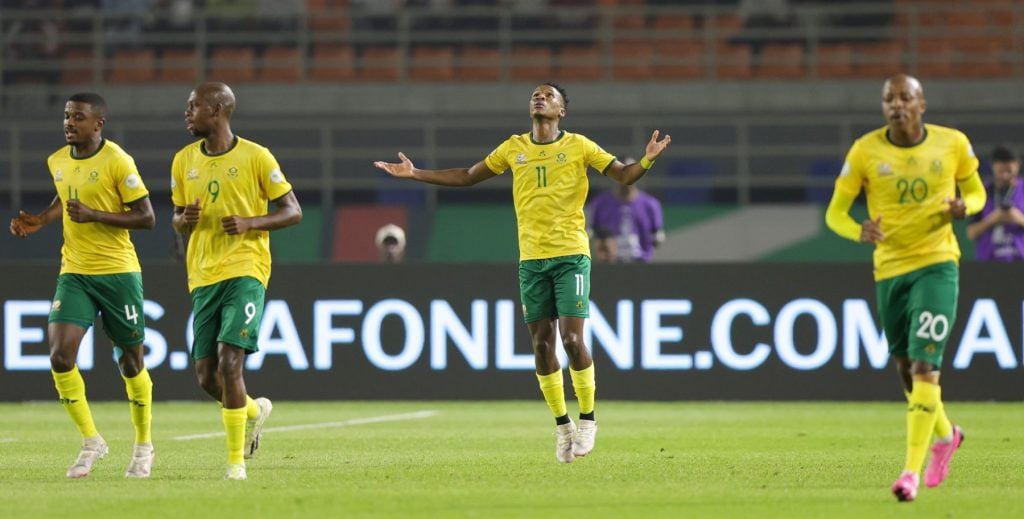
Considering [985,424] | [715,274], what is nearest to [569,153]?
[985,424]

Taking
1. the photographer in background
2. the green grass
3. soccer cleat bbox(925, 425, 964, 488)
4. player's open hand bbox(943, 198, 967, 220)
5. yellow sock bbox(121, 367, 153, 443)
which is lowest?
the green grass

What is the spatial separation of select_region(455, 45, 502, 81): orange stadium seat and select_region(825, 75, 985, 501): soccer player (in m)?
17.2

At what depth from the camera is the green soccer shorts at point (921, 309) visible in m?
8.45

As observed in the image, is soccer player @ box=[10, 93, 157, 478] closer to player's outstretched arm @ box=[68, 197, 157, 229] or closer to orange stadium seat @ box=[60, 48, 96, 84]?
player's outstretched arm @ box=[68, 197, 157, 229]

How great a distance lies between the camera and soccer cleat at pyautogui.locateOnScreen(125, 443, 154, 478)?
31.5 feet

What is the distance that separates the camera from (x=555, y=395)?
10.9 m

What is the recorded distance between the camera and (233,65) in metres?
25.6

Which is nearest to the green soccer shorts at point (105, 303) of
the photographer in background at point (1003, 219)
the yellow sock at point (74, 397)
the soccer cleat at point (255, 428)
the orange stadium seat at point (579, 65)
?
the yellow sock at point (74, 397)

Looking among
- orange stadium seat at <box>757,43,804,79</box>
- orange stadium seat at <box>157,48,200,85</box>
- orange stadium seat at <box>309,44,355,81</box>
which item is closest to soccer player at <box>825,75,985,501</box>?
orange stadium seat at <box>757,43,804,79</box>

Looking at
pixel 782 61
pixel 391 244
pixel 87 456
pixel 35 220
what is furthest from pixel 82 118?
pixel 782 61

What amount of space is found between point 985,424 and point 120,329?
24.0 feet

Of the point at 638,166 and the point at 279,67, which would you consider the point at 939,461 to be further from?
the point at 279,67

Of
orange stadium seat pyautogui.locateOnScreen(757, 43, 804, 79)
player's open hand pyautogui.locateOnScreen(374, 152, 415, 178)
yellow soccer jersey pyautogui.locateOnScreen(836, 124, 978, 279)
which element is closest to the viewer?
yellow soccer jersey pyautogui.locateOnScreen(836, 124, 978, 279)

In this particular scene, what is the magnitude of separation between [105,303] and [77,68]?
55.1ft
